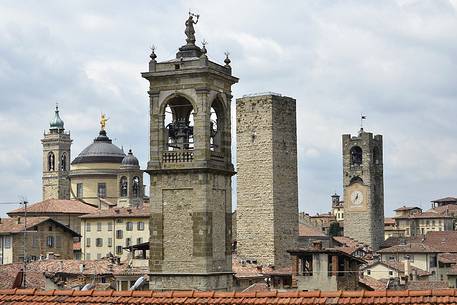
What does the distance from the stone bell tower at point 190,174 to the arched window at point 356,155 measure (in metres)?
67.9

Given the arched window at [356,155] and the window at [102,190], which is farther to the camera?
the window at [102,190]

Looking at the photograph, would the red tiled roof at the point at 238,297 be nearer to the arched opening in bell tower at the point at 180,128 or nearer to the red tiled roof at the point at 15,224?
the arched opening in bell tower at the point at 180,128

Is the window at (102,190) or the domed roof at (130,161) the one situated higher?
the domed roof at (130,161)

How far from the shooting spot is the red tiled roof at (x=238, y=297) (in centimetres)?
1588

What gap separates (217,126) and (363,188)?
67240mm

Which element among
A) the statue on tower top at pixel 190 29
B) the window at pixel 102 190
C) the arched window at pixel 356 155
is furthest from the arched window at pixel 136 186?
the statue on tower top at pixel 190 29

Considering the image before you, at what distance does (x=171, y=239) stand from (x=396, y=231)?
327 ft

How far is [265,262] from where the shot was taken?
6569 cm

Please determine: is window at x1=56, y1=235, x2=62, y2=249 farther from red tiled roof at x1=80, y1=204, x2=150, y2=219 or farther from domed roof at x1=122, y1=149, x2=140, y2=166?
domed roof at x1=122, y1=149, x2=140, y2=166

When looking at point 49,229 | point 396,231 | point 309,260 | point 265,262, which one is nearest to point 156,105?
point 309,260

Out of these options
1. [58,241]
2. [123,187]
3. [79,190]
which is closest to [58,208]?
[123,187]

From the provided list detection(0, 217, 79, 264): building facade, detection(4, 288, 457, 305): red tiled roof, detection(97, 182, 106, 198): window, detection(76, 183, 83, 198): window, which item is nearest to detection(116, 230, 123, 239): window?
detection(0, 217, 79, 264): building facade

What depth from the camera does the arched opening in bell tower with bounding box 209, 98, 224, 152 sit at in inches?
1345

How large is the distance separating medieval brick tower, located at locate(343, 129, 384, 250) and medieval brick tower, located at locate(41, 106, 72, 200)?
41606 mm
